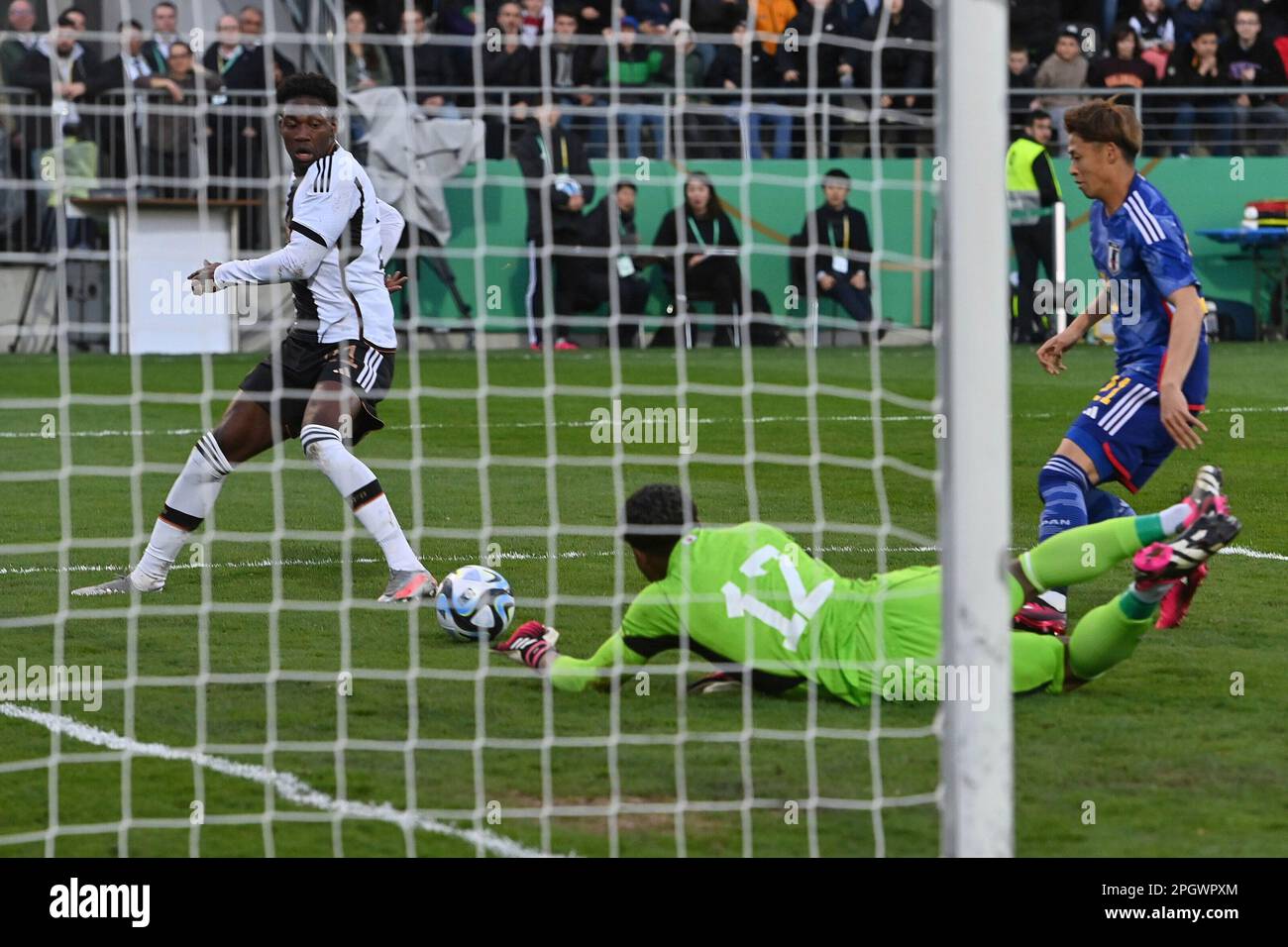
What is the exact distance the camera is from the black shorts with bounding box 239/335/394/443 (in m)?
7.68

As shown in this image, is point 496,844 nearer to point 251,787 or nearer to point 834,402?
point 251,787

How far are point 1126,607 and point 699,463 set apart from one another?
6.04 metres

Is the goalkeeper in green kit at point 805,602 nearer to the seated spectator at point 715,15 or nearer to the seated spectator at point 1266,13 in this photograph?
the seated spectator at point 715,15

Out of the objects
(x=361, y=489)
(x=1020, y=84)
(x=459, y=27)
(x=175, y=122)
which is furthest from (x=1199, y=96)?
(x=361, y=489)

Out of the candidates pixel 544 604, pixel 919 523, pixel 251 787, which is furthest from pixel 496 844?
pixel 919 523

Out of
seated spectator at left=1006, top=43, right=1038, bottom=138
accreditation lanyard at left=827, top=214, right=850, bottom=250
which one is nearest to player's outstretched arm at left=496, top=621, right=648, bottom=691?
accreditation lanyard at left=827, top=214, right=850, bottom=250

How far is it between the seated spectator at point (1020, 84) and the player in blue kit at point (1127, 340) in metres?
13.8

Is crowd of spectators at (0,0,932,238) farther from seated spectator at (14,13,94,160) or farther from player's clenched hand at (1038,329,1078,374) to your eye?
player's clenched hand at (1038,329,1078,374)

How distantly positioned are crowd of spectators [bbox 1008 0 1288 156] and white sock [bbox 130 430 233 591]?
Result: 14623 millimetres

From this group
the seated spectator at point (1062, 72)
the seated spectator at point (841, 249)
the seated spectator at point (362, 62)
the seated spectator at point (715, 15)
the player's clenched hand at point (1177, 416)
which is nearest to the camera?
the player's clenched hand at point (1177, 416)

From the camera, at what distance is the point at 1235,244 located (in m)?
20.3

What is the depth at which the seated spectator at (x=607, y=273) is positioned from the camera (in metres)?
18.0

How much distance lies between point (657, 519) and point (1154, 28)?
17.9 metres

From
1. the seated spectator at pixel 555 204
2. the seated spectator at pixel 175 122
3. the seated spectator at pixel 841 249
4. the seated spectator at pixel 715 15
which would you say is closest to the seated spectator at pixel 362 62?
the seated spectator at pixel 175 122
